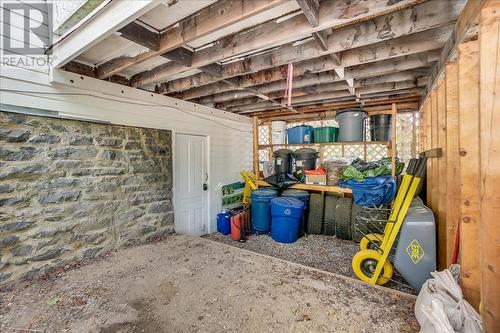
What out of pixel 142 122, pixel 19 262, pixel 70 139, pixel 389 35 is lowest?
pixel 19 262

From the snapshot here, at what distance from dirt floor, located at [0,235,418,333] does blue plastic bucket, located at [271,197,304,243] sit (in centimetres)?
113

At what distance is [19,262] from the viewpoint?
205cm

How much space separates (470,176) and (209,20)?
6.52 ft

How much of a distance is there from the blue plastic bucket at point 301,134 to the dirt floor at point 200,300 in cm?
245

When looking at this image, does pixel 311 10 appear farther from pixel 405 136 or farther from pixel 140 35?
pixel 405 136

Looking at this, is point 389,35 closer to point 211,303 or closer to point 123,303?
point 211,303

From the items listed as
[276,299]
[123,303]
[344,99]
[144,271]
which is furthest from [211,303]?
[344,99]

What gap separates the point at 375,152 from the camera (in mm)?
4594

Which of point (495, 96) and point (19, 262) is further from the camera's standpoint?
point (19, 262)

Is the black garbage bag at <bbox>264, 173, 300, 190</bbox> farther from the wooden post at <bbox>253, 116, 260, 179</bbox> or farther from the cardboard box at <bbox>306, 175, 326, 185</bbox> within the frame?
the wooden post at <bbox>253, 116, 260, 179</bbox>

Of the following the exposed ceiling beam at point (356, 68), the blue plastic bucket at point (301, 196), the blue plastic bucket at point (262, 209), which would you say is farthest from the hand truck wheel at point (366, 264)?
the exposed ceiling beam at point (356, 68)

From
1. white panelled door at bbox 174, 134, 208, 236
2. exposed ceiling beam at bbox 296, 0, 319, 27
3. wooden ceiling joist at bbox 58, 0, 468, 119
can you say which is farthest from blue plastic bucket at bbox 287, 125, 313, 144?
exposed ceiling beam at bbox 296, 0, 319, 27

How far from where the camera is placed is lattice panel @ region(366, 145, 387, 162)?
4.50 meters

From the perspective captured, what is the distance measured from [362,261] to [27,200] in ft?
11.4
